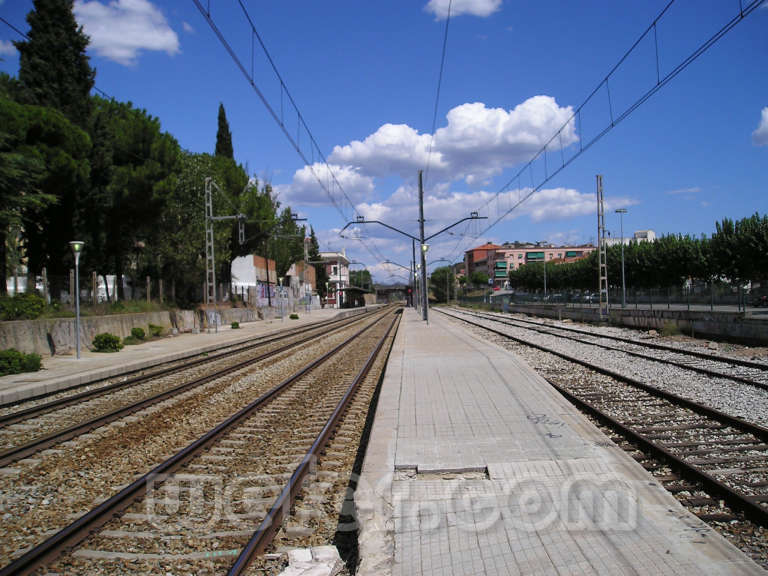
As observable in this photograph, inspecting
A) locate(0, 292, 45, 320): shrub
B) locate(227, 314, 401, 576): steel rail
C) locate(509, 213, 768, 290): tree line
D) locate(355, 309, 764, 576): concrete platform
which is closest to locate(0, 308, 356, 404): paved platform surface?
locate(0, 292, 45, 320): shrub

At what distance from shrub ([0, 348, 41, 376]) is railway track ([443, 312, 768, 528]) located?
13.3 metres

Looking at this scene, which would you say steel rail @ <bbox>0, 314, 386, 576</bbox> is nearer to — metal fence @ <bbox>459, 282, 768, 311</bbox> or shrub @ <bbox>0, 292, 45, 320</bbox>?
shrub @ <bbox>0, 292, 45, 320</bbox>

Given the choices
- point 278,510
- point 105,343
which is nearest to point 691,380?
point 278,510

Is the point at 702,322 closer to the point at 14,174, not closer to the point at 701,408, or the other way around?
the point at 701,408

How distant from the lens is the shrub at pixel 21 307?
18.7m

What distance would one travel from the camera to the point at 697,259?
5788 centimetres

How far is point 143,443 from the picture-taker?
7844mm

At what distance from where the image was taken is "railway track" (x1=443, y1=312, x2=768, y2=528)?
519 cm

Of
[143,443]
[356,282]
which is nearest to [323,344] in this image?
[143,443]

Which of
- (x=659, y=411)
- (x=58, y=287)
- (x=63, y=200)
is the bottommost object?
(x=659, y=411)

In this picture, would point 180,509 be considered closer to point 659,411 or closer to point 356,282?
point 659,411

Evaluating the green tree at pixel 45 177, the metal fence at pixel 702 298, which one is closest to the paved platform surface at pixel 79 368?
the green tree at pixel 45 177

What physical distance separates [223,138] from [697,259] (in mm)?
47878

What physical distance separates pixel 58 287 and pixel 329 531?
23.4 meters
